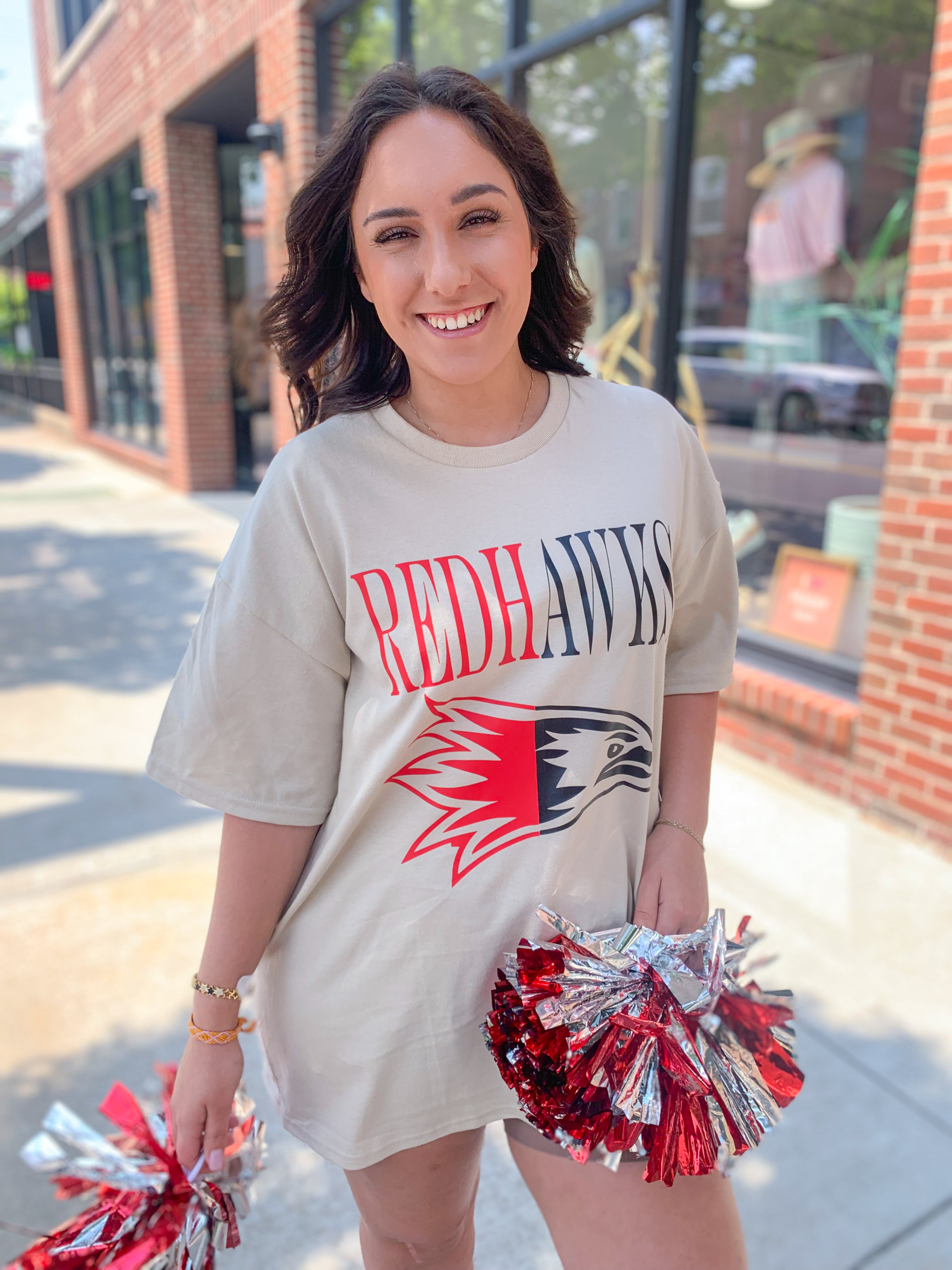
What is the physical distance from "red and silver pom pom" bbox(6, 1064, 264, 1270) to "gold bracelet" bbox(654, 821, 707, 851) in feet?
2.31

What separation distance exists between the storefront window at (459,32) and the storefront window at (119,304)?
569 centimetres

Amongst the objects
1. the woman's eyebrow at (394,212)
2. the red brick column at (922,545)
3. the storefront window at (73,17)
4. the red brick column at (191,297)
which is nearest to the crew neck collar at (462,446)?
the woman's eyebrow at (394,212)

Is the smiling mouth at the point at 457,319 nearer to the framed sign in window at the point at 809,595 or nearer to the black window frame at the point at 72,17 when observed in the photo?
the framed sign in window at the point at 809,595

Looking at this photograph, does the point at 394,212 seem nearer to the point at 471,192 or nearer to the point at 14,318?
the point at 471,192

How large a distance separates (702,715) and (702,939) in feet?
1.08

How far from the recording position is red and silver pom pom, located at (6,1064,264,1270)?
4.32 feet

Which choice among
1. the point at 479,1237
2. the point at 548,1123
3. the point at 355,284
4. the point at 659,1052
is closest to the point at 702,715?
the point at 659,1052

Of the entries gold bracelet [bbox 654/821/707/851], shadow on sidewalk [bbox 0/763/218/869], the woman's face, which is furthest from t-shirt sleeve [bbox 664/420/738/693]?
shadow on sidewalk [bbox 0/763/218/869]

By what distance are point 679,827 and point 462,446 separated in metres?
0.60

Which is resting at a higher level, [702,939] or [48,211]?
[48,211]

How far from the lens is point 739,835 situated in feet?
11.1

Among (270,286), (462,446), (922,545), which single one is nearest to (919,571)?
(922,545)

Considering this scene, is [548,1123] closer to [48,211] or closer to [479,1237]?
[479,1237]

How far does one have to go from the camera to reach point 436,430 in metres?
1.24
